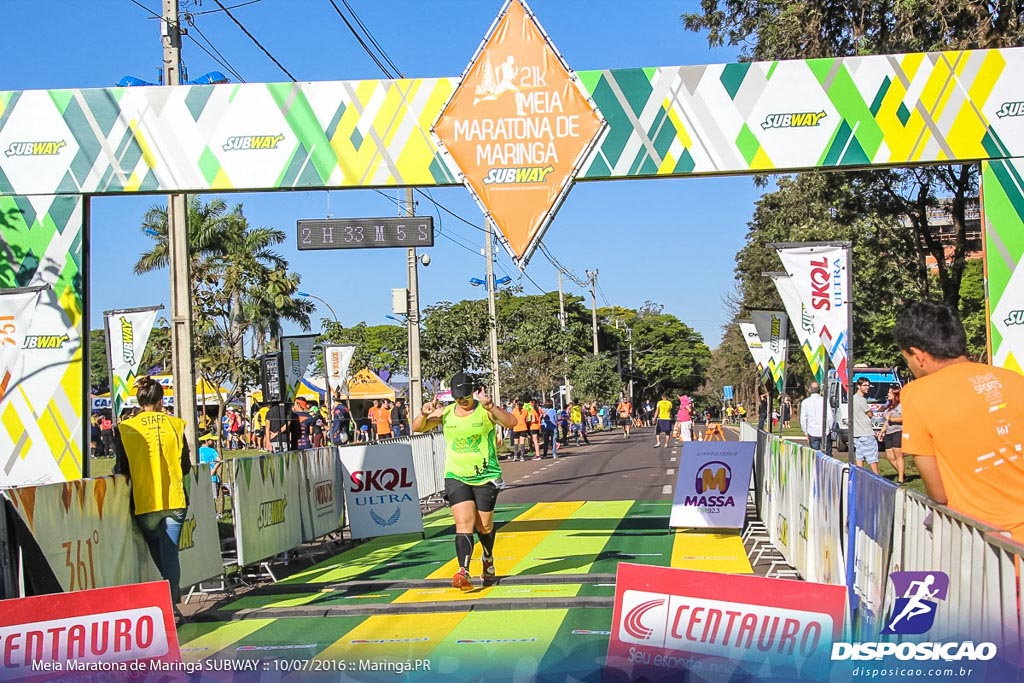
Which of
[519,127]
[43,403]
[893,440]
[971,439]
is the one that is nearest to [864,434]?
[893,440]

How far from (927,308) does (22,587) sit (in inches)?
235

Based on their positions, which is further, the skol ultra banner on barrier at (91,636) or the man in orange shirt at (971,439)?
the skol ultra banner on barrier at (91,636)

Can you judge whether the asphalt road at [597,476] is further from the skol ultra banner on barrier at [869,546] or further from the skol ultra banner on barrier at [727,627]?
the skol ultra banner on barrier at [727,627]

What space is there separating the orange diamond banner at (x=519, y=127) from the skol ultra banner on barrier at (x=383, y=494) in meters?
4.57

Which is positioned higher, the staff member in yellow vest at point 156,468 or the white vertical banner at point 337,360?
the white vertical banner at point 337,360

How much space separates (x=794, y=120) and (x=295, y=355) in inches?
410

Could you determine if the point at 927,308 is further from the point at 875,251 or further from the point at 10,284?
the point at 875,251

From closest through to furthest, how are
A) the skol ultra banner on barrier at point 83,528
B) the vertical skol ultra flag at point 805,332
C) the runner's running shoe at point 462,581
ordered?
1. the skol ultra banner on barrier at point 83,528
2. the runner's running shoe at point 462,581
3. the vertical skol ultra flag at point 805,332

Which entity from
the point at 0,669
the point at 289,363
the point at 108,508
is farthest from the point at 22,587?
the point at 289,363

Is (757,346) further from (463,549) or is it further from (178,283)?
(463,549)

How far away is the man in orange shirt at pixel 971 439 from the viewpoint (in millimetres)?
4711

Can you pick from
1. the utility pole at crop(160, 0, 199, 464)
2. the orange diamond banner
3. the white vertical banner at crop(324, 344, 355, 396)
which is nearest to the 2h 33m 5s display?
the utility pole at crop(160, 0, 199, 464)

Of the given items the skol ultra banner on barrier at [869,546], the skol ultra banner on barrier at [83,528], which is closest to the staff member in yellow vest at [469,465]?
the skol ultra banner on barrier at [83,528]

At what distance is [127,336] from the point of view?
14922 millimetres
